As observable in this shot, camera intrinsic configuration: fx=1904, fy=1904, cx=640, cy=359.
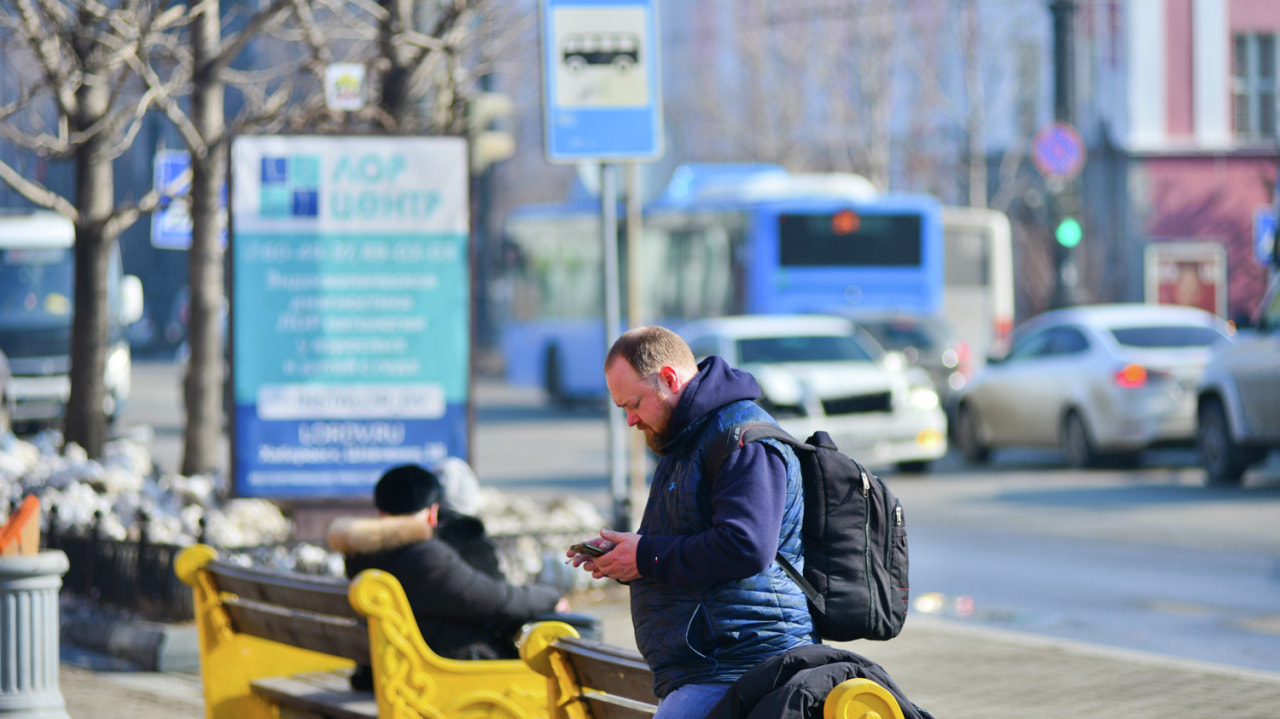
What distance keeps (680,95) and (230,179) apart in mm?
45725

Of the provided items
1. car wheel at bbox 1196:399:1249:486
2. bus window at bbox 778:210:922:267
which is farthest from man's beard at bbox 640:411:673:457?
bus window at bbox 778:210:922:267

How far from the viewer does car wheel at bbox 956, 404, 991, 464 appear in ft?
64.3

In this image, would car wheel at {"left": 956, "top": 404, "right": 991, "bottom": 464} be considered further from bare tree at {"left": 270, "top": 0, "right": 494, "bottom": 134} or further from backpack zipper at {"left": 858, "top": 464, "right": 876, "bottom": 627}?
backpack zipper at {"left": 858, "top": 464, "right": 876, "bottom": 627}

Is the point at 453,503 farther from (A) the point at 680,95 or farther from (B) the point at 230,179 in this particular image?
(A) the point at 680,95

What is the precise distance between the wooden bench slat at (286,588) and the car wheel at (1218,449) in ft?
37.1

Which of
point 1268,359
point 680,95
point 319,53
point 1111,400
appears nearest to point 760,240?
point 1111,400

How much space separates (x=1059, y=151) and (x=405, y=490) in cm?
1926

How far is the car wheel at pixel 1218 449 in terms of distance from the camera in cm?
1570

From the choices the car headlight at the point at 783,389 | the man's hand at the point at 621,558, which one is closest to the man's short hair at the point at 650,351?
the man's hand at the point at 621,558

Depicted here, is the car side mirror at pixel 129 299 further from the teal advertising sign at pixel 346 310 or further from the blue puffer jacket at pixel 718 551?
the blue puffer jacket at pixel 718 551

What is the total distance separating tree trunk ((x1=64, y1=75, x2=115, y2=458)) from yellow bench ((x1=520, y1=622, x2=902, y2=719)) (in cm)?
952

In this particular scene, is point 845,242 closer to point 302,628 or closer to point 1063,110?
point 1063,110

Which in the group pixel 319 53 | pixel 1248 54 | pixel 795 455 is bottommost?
pixel 795 455

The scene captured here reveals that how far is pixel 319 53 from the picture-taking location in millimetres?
12523
